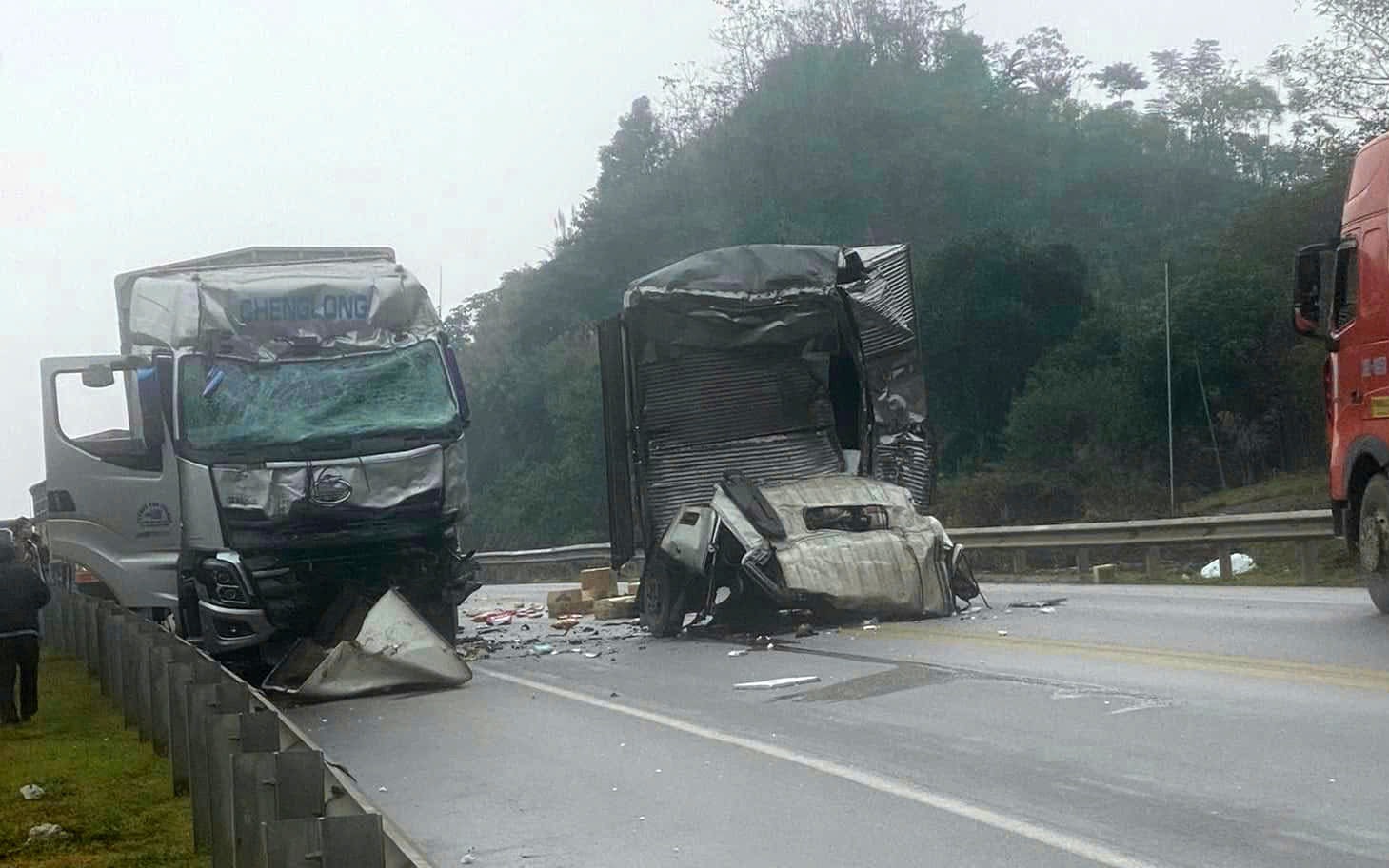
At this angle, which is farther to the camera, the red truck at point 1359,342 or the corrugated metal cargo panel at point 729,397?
the corrugated metal cargo panel at point 729,397

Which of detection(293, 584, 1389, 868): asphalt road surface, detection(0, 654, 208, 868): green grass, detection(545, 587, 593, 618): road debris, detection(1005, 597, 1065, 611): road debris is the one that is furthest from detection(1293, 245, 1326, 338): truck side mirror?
detection(545, 587, 593, 618): road debris

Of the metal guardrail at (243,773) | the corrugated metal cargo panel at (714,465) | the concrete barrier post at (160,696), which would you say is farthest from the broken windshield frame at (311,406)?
the concrete barrier post at (160,696)

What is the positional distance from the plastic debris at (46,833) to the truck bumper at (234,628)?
524cm

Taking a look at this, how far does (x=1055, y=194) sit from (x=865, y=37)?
19.1 meters

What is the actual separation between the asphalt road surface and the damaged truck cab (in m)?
1.37

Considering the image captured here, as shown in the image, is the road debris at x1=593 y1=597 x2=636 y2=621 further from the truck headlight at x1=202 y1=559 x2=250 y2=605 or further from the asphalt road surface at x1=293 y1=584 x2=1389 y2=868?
the truck headlight at x1=202 y1=559 x2=250 y2=605

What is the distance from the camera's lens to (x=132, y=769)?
11.0m

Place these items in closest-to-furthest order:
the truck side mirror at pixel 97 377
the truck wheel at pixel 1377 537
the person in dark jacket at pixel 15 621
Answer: the truck wheel at pixel 1377 537 < the person in dark jacket at pixel 15 621 < the truck side mirror at pixel 97 377

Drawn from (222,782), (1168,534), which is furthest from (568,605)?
(222,782)

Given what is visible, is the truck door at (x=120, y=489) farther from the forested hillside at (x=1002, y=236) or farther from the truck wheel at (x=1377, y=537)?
the forested hillside at (x=1002, y=236)

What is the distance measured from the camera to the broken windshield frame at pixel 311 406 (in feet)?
47.7

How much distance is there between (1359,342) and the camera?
13.5m

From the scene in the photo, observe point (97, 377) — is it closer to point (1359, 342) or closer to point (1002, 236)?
point (1359, 342)

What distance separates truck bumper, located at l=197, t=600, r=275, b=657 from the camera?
1423 cm
